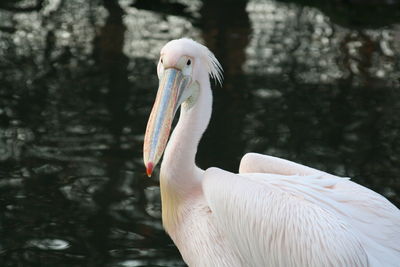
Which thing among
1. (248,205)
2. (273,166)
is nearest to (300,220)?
(248,205)

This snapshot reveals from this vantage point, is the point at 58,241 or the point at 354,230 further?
the point at 58,241

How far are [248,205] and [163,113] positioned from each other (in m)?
0.57

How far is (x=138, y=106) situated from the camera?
6.40 metres

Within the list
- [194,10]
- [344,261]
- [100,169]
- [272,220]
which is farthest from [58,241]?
[194,10]

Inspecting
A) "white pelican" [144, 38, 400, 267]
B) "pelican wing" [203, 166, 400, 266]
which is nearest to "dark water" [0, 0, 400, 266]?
"white pelican" [144, 38, 400, 267]

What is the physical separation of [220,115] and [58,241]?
2.30m

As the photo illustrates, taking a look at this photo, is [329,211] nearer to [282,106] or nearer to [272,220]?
[272,220]

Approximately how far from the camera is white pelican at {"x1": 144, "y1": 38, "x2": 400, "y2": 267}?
2990mm

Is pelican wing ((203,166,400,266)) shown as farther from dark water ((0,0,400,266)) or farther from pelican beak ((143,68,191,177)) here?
dark water ((0,0,400,266))

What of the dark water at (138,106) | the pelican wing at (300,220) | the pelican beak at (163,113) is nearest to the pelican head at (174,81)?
the pelican beak at (163,113)

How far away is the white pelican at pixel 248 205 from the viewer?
2990mm

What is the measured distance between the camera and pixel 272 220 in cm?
306

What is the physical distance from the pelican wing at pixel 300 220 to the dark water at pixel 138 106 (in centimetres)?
121

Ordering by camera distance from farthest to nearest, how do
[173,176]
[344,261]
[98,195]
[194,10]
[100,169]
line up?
[194,10] < [100,169] < [98,195] < [173,176] < [344,261]
